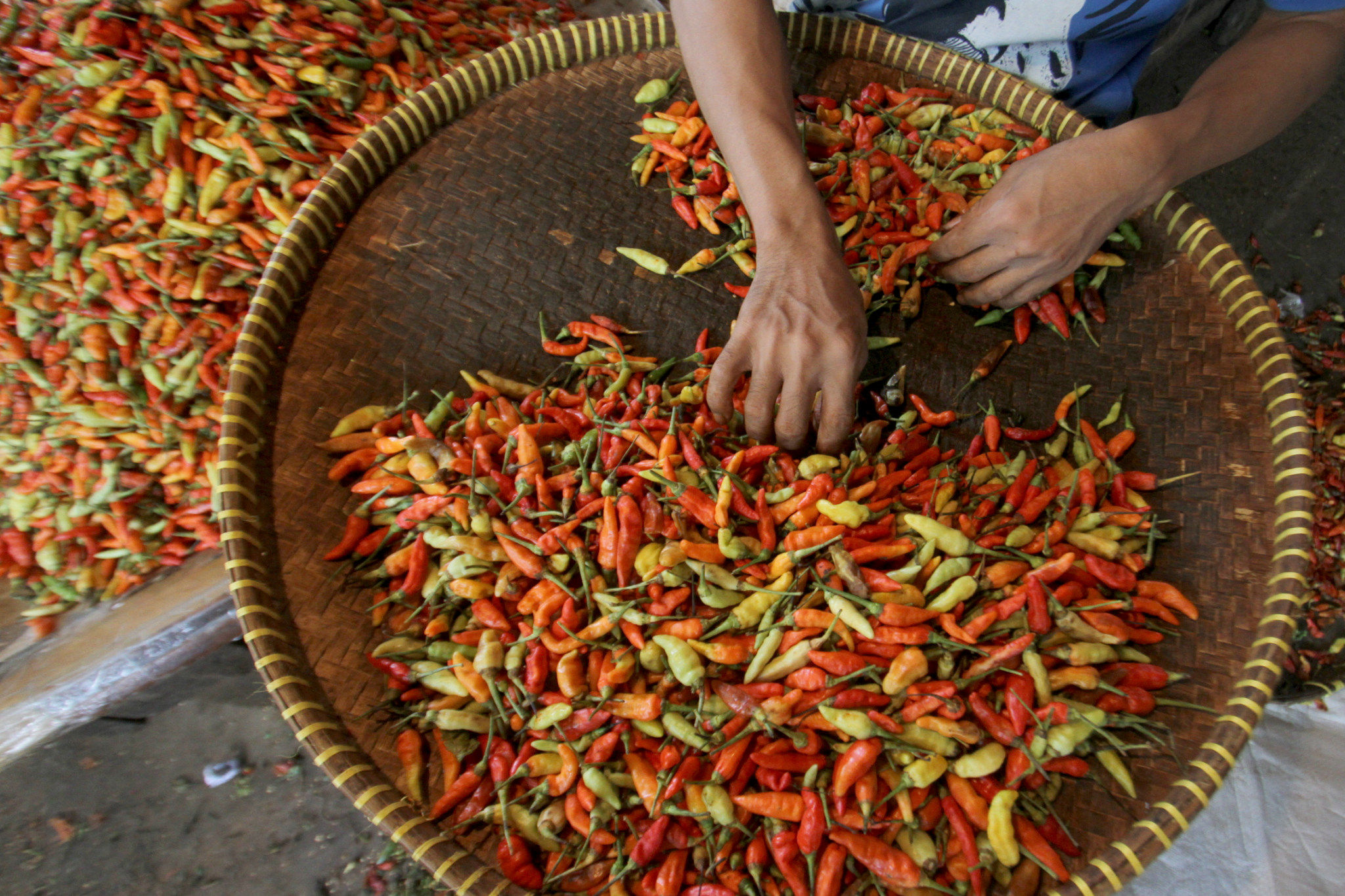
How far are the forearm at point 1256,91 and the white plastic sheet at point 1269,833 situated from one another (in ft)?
5.75

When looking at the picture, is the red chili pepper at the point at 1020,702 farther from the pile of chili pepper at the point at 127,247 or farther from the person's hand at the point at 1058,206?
the pile of chili pepper at the point at 127,247

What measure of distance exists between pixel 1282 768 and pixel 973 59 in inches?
96.5

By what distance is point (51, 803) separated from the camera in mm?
2615

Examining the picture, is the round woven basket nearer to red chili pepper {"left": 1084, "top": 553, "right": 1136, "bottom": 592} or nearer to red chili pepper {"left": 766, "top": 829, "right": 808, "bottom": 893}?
red chili pepper {"left": 1084, "top": 553, "right": 1136, "bottom": 592}

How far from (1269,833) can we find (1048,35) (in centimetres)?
253

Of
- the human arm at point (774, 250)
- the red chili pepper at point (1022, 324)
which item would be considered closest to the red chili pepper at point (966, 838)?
the human arm at point (774, 250)

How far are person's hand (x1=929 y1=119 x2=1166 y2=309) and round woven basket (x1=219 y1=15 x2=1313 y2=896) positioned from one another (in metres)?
0.26

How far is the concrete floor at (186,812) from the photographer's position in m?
2.55

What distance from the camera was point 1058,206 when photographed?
1.90m

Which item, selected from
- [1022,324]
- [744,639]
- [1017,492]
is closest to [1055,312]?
[1022,324]

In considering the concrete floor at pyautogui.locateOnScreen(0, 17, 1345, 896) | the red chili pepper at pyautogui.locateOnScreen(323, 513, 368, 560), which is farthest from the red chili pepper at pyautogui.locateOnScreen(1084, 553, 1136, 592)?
the concrete floor at pyautogui.locateOnScreen(0, 17, 1345, 896)

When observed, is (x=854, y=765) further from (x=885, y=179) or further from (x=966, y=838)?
(x=885, y=179)

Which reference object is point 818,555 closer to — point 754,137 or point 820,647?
point 820,647

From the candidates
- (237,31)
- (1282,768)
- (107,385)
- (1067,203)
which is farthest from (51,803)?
(1282,768)
